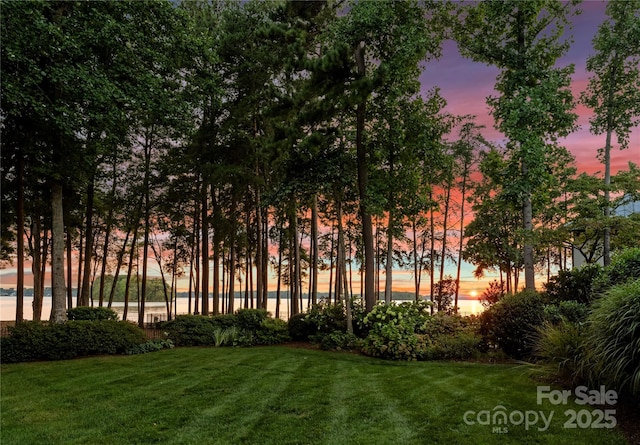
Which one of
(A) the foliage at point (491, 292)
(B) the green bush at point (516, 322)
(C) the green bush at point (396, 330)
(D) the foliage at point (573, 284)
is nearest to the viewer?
(D) the foliage at point (573, 284)

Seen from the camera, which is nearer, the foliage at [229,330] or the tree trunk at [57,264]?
the tree trunk at [57,264]

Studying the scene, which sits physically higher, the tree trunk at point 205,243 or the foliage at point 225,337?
the tree trunk at point 205,243

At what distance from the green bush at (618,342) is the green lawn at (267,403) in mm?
581

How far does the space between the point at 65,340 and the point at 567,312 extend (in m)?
11.0

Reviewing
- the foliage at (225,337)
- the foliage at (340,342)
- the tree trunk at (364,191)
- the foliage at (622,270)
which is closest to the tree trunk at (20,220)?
the foliage at (225,337)

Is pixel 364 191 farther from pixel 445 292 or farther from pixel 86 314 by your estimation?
pixel 445 292

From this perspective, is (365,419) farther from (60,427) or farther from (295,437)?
(60,427)

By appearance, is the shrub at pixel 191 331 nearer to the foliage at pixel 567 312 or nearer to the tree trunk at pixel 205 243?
the tree trunk at pixel 205 243

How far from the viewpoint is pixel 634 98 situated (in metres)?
12.0

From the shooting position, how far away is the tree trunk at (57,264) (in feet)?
33.0

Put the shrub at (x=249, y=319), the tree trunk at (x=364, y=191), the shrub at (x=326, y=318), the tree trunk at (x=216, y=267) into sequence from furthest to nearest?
the tree trunk at (x=216, y=267), the shrub at (x=249, y=319), the shrub at (x=326, y=318), the tree trunk at (x=364, y=191)

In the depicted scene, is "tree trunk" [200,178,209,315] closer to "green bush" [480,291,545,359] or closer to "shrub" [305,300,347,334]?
"shrub" [305,300,347,334]

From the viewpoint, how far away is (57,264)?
33.6 ft

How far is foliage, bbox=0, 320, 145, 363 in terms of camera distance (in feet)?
28.3
